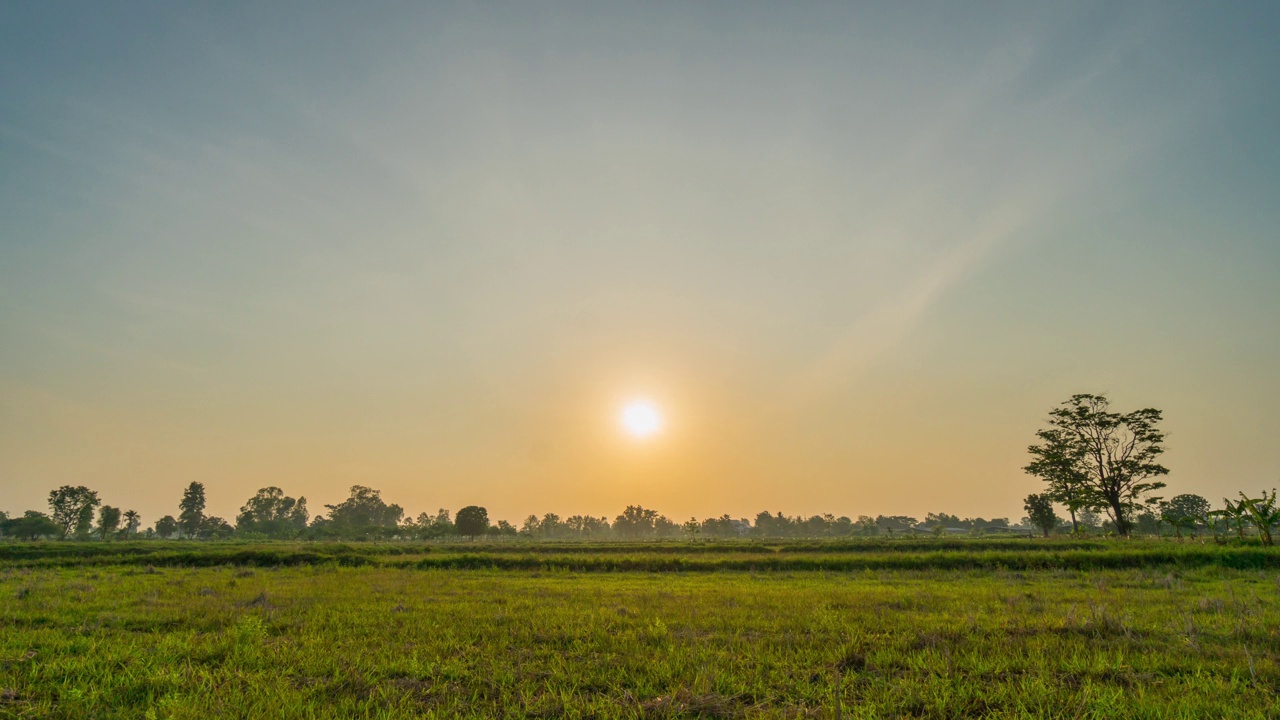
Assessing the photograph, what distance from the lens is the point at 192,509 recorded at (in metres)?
159

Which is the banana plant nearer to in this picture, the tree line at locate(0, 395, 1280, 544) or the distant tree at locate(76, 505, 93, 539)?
the tree line at locate(0, 395, 1280, 544)

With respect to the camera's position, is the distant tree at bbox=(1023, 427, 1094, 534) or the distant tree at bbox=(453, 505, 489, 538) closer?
the distant tree at bbox=(1023, 427, 1094, 534)

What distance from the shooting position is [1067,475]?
61.2 metres

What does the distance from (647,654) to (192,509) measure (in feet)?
Answer: 682

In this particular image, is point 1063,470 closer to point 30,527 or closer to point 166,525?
point 30,527

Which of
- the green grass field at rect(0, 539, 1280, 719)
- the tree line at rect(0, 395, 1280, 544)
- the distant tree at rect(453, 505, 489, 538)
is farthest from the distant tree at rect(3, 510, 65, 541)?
the green grass field at rect(0, 539, 1280, 719)

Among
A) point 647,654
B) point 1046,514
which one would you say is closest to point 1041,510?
point 1046,514

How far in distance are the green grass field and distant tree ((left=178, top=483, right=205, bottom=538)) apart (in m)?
187

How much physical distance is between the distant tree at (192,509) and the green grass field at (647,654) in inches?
7357

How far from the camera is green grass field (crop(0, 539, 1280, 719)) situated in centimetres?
619

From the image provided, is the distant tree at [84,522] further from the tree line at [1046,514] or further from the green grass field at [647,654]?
the green grass field at [647,654]

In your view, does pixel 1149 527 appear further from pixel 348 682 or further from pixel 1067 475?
pixel 348 682

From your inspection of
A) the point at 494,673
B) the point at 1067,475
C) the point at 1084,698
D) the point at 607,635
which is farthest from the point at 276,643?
the point at 1067,475

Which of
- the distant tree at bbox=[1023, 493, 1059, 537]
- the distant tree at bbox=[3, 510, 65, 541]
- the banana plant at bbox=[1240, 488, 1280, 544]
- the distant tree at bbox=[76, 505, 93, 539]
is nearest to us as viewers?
the banana plant at bbox=[1240, 488, 1280, 544]
